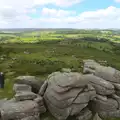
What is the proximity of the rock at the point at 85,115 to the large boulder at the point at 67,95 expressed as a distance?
0.58 meters

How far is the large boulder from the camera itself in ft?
81.8

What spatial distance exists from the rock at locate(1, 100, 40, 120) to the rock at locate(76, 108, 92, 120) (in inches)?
198

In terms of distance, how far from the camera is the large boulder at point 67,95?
24922mm

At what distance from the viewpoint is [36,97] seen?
26438 mm

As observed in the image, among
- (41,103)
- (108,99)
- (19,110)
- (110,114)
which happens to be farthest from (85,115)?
(19,110)

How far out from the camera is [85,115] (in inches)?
1021

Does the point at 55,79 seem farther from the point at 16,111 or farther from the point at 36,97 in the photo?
the point at 16,111

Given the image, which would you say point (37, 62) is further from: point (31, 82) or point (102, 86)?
point (102, 86)

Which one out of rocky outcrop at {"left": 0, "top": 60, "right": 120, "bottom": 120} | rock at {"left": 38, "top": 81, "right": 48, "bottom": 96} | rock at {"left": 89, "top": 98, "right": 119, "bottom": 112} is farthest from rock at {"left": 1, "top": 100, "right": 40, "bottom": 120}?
rock at {"left": 89, "top": 98, "right": 119, "bottom": 112}

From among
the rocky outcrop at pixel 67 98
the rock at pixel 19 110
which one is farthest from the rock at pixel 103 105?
the rock at pixel 19 110

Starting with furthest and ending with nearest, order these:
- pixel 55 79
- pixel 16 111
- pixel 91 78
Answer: pixel 91 78 → pixel 55 79 → pixel 16 111

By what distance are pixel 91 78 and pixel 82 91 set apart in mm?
3373

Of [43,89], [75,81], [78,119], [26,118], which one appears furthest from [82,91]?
[26,118]

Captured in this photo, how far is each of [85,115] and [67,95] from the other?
11.4 feet
